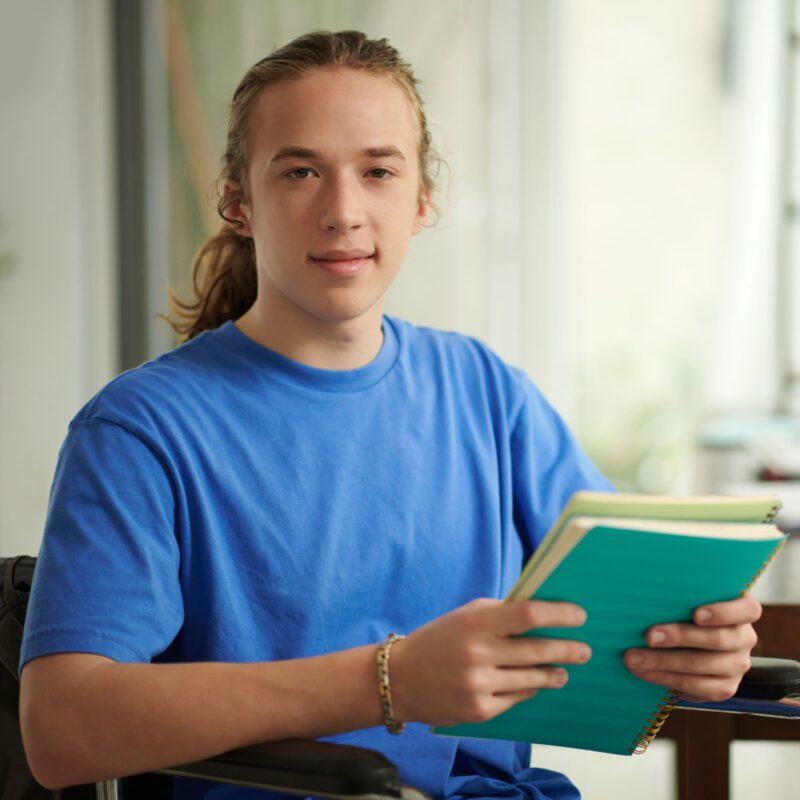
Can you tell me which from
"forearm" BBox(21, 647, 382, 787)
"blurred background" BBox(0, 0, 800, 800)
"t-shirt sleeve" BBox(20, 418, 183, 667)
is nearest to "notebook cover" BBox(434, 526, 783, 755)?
"forearm" BBox(21, 647, 382, 787)

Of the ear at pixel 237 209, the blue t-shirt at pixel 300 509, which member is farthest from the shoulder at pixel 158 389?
the ear at pixel 237 209

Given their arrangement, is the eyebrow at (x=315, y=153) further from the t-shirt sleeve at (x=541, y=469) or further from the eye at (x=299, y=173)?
the t-shirt sleeve at (x=541, y=469)

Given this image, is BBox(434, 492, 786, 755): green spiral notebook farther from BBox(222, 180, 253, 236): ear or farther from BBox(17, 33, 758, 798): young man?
BBox(222, 180, 253, 236): ear

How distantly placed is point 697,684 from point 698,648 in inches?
1.4

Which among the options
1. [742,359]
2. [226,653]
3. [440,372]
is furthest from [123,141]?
[226,653]

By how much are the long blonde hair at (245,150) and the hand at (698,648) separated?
2.18ft

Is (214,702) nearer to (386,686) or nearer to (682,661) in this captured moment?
(386,686)

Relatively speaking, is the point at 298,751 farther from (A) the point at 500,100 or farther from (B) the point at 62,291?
(A) the point at 500,100

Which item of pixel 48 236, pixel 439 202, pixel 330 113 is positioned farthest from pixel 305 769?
pixel 439 202

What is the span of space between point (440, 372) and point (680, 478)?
5.11 meters

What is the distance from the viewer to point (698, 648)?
3.69 feet

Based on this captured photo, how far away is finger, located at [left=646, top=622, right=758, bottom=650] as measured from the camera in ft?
3.55

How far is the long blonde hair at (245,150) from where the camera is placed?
1.34m

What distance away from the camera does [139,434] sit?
124cm
